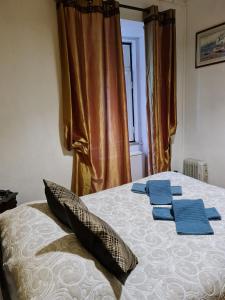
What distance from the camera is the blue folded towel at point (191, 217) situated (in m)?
1.37

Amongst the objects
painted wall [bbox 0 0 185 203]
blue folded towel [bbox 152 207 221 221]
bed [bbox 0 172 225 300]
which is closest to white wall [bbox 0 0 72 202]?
painted wall [bbox 0 0 185 203]

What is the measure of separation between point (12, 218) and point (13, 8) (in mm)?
1844

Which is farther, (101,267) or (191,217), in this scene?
(191,217)

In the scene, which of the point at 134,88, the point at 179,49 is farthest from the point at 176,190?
the point at 179,49

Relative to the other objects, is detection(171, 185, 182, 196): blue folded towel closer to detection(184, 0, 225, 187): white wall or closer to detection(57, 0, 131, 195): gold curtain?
detection(57, 0, 131, 195): gold curtain

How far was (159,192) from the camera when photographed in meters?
1.88

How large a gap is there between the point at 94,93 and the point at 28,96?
2.22 ft

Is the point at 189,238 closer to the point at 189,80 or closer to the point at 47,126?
the point at 47,126

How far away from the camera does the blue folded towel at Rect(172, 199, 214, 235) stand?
53.8 inches

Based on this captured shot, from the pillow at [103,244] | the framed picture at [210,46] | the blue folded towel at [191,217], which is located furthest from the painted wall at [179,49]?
the pillow at [103,244]

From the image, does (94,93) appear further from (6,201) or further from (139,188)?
(6,201)

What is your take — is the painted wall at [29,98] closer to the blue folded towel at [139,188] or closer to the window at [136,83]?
the blue folded towel at [139,188]

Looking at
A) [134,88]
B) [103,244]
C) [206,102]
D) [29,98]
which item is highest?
[134,88]

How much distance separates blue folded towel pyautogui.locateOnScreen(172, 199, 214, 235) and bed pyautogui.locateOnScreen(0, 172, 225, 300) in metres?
0.04
